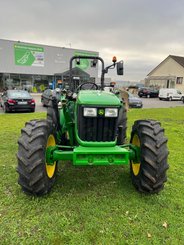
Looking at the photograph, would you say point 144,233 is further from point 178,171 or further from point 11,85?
point 11,85

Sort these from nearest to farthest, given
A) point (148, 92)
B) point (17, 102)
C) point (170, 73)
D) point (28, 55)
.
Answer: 1. point (17, 102)
2. point (28, 55)
3. point (148, 92)
4. point (170, 73)

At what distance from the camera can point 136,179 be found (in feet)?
11.6

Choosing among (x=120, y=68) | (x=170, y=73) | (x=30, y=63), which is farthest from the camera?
(x=170, y=73)

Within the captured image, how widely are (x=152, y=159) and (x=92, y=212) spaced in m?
1.10

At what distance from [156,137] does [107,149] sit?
0.76m

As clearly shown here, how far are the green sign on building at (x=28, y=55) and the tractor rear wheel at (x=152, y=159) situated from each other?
2617cm

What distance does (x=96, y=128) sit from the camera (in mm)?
3264

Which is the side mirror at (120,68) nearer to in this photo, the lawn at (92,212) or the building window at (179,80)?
the lawn at (92,212)

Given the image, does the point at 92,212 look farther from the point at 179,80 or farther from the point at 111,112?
the point at 179,80

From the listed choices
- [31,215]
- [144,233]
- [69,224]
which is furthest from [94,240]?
[31,215]

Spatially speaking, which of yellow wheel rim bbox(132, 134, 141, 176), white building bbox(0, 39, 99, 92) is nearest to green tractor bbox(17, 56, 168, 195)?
yellow wheel rim bbox(132, 134, 141, 176)

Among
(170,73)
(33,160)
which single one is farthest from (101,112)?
(170,73)

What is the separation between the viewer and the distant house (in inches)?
1599

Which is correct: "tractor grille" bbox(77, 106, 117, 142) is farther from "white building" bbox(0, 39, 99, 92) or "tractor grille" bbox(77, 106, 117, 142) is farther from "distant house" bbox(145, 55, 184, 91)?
"distant house" bbox(145, 55, 184, 91)
